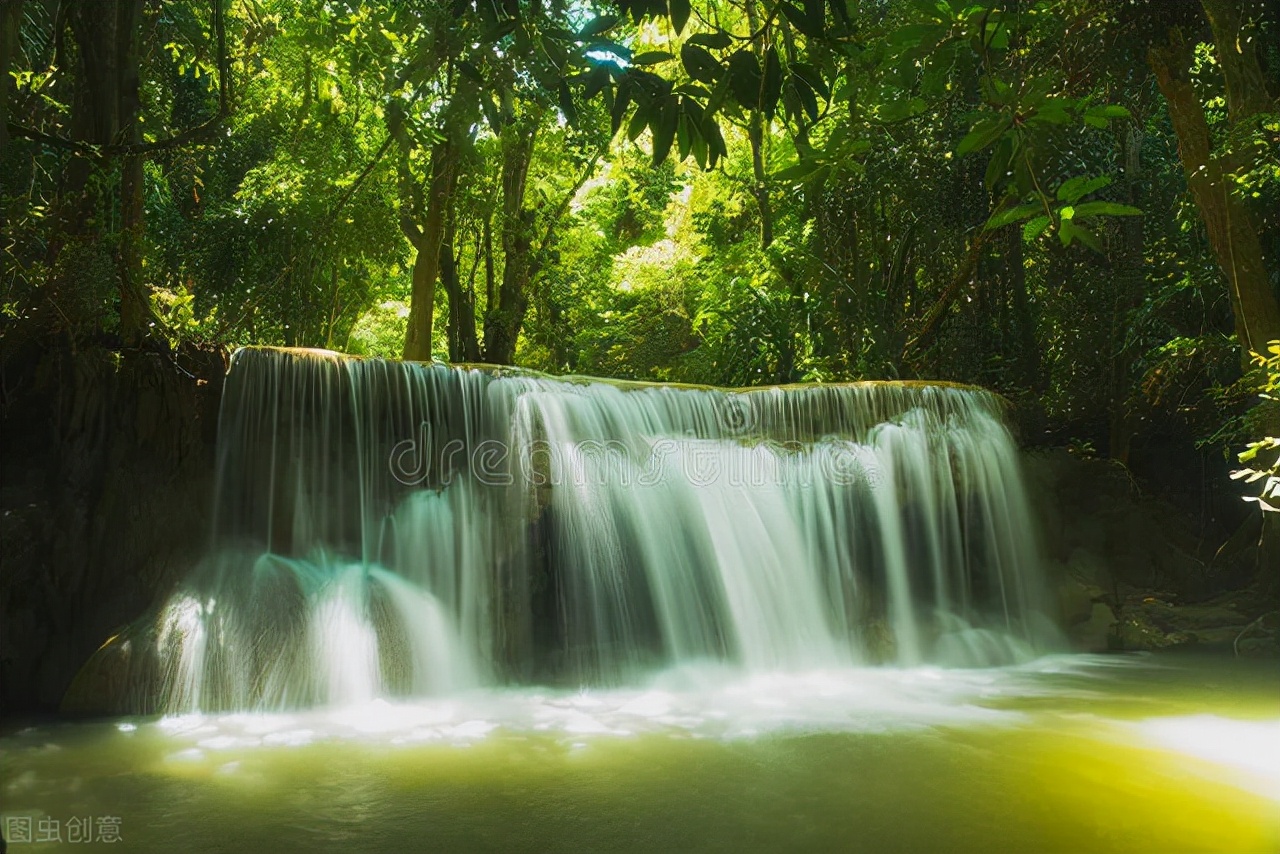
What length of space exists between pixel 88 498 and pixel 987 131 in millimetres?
6884

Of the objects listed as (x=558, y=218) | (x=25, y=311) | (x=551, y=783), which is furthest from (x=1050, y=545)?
(x=558, y=218)

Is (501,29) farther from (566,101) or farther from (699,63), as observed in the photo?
(699,63)

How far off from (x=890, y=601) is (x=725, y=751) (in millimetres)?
4202

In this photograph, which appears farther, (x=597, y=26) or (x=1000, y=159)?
(x=1000, y=159)

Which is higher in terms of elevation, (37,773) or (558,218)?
(558,218)

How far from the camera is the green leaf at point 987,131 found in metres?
2.24

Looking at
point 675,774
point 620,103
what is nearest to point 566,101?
point 620,103

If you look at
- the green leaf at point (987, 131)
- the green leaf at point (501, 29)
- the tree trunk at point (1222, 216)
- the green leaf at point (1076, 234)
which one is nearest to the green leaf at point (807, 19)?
the green leaf at point (987, 131)

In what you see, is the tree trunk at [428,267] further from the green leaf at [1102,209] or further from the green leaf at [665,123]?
the green leaf at [1102,209]

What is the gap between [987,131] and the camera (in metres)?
2.24

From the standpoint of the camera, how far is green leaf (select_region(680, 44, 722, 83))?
2.01 m

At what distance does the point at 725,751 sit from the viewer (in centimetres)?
547

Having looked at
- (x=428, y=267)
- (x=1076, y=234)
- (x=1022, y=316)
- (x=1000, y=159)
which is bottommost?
(x=1076, y=234)

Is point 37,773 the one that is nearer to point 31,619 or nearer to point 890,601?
point 31,619
